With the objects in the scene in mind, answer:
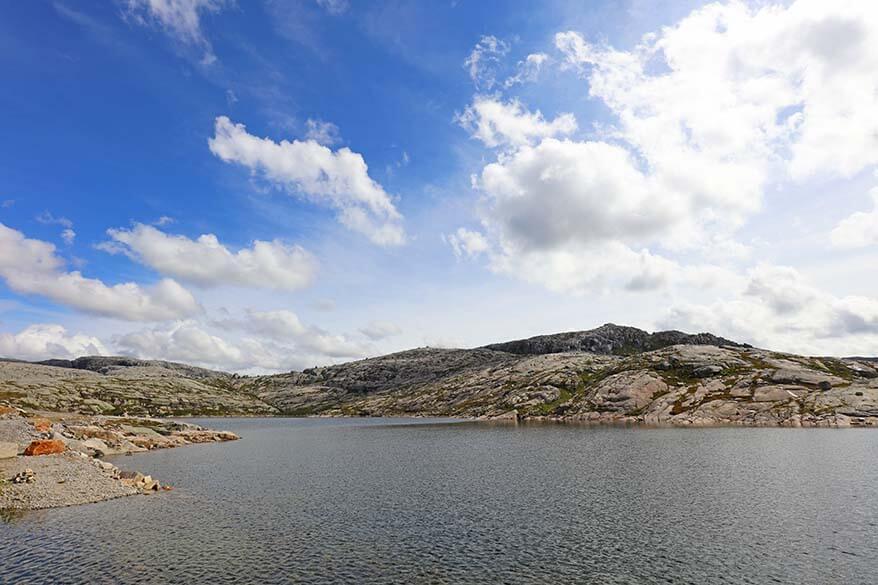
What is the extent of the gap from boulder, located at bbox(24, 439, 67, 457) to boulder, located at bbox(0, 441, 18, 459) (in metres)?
1.92

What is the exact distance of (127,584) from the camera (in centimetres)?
3769

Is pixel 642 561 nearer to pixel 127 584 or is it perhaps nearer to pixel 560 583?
pixel 560 583

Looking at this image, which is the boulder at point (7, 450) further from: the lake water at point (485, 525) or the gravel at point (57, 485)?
the lake water at point (485, 525)

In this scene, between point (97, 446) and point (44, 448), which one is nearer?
point (44, 448)

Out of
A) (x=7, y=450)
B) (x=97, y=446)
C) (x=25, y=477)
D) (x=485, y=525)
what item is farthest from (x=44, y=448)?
(x=485, y=525)

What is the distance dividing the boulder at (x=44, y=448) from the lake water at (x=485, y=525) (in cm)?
1631

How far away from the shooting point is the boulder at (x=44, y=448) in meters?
88.5

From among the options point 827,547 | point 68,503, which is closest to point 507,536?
point 827,547

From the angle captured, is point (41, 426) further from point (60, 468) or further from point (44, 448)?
point (60, 468)

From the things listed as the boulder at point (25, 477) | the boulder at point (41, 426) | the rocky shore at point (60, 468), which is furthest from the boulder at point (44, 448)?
the boulder at point (41, 426)

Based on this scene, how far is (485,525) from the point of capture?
176 ft

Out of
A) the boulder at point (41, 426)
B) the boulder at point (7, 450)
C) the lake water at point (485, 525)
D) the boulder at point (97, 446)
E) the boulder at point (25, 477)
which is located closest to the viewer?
the lake water at point (485, 525)

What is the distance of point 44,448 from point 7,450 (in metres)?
5.23

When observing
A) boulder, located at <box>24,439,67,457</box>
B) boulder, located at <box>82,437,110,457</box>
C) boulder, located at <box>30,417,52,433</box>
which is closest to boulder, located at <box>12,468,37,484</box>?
boulder, located at <box>24,439,67,457</box>
